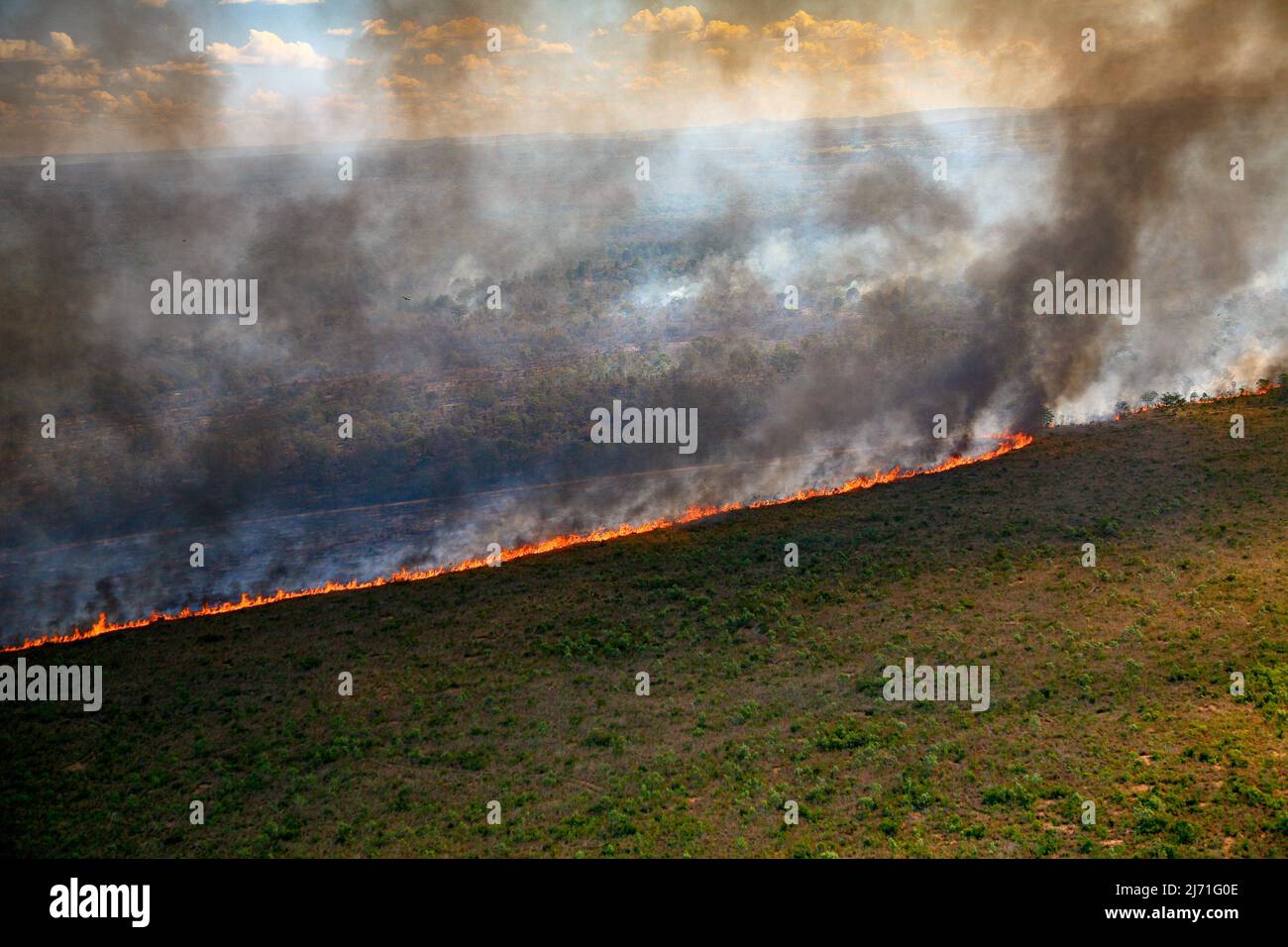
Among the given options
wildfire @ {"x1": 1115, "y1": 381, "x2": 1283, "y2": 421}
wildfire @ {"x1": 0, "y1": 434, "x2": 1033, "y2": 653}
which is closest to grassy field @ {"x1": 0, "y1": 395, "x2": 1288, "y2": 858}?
wildfire @ {"x1": 0, "y1": 434, "x2": 1033, "y2": 653}

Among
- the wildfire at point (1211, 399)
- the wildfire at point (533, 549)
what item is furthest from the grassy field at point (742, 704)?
the wildfire at point (1211, 399)

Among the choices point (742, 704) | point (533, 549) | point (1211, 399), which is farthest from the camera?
point (1211, 399)

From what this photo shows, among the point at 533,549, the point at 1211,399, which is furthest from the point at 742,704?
the point at 1211,399

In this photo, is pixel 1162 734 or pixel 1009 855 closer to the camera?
pixel 1009 855

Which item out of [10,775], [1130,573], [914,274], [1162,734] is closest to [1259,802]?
[1162,734]

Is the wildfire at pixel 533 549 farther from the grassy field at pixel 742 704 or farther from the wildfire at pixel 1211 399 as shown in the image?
the wildfire at pixel 1211 399

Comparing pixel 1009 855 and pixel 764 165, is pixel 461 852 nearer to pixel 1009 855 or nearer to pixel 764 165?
pixel 1009 855

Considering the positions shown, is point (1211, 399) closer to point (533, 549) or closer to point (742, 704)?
point (533, 549)
